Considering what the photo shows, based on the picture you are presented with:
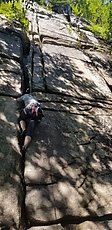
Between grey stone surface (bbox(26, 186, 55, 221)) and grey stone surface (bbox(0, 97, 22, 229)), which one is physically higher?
grey stone surface (bbox(0, 97, 22, 229))

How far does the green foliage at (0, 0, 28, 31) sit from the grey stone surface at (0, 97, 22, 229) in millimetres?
4995

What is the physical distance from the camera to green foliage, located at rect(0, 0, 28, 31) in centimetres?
915

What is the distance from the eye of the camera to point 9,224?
11.1 feet

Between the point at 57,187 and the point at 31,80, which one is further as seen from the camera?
the point at 31,80

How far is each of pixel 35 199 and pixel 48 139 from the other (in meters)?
1.44

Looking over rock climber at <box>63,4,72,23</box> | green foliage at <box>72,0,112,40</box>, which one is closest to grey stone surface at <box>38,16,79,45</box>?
green foliage at <box>72,0,112,40</box>

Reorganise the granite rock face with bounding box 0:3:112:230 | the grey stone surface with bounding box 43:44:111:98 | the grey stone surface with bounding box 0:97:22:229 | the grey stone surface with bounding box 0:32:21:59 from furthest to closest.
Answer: the grey stone surface with bounding box 0:32:21:59
the grey stone surface with bounding box 43:44:111:98
the granite rock face with bounding box 0:3:112:230
the grey stone surface with bounding box 0:97:22:229

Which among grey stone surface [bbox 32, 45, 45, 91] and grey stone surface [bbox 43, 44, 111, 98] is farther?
grey stone surface [bbox 43, 44, 111, 98]

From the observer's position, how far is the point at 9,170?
4.10 meters

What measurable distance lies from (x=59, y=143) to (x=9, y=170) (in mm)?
1262

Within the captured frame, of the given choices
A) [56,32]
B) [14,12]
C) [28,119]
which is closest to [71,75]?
[28,119]

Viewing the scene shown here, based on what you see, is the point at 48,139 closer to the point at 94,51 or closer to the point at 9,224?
the point at 9,224

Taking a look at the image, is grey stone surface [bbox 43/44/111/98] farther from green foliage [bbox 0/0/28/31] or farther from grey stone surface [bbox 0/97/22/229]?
grey stone surface [bbox 0/97/22/229]

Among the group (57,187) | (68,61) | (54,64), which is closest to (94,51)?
(68,61)
